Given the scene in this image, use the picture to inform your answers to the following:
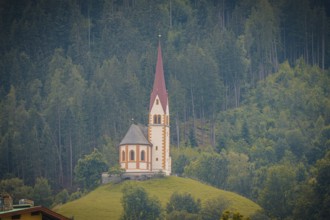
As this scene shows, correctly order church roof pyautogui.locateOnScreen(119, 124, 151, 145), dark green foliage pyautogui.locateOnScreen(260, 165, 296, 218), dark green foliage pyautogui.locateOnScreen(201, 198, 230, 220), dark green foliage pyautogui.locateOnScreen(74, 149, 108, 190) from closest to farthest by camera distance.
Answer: dark green foliage pyautogui.locateOnScreen(201, 198, 230, 220), church roof pyautogui.locateOnScreen(119, 124, 151, 145), dark green foliage pyautogui.locateOnScreen(74, 149, 108, 190), dark green foliage pyautogui.locateOnScreen(260, 165, 296, 218)

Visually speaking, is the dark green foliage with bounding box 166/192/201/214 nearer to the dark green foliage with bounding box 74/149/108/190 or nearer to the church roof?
the church roof

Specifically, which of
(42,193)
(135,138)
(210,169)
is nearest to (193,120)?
(210,169)

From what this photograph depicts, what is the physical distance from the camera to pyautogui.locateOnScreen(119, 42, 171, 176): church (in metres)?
141

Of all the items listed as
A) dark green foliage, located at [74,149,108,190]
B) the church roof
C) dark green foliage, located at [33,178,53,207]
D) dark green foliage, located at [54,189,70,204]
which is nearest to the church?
the church roof

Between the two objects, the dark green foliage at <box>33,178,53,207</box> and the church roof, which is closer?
the church roof

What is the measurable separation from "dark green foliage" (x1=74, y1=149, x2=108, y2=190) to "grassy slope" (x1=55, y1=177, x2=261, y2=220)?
2.69m

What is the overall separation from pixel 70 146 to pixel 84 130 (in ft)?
9.12

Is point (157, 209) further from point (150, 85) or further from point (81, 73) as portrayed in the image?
point (81, 73)

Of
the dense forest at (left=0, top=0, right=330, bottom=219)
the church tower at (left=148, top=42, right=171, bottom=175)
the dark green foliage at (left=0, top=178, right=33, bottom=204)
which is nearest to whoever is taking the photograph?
the church tower at (left=148, top=42, right=171, bottom=175)

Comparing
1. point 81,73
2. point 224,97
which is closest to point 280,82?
point 224,97

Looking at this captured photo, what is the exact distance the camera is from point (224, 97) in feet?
627

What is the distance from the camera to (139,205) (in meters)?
134

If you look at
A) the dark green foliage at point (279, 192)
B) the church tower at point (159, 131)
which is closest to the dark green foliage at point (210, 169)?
the dark green foliage at point (279, 192)

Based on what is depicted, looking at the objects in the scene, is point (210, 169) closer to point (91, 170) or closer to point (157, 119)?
point (157, 119)
